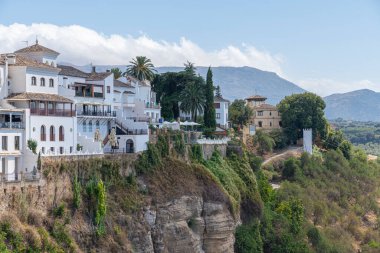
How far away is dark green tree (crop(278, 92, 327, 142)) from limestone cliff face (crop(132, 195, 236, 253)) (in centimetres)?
4360

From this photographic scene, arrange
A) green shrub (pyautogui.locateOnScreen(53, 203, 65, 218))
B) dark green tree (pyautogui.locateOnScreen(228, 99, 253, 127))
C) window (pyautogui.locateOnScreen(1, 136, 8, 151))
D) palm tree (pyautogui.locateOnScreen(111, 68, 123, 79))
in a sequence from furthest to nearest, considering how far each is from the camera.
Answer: dark green tree (pyautogui.locateOnScreen(228, 99, 253, 127))
palm tree (pyautogui.locateOnScreen(111, 68, 123, 79))
window (pyautogui.locateOnScreen(1, 136, 8, 151))
green shrub (pyautogui.locateOnScreen(53, 203, 65, 218))

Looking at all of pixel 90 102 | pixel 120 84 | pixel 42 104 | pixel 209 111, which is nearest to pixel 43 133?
pixel 42 104

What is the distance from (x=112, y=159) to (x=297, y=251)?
986 inches

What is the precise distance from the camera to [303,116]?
360ft

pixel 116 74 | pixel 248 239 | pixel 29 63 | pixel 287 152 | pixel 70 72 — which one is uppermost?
pixel 116 74

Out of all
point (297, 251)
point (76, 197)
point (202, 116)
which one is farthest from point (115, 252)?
point (202, 116)

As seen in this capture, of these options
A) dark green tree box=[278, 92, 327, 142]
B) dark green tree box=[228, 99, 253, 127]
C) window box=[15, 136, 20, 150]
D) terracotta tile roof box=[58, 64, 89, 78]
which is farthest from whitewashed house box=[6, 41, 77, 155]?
dark green tree box=[278, 92, 327, 142]

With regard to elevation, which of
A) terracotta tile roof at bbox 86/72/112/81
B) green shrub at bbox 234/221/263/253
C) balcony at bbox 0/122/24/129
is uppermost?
terracotta tile roof at bbox 86/72/112/81

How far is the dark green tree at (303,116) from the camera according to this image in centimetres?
10944

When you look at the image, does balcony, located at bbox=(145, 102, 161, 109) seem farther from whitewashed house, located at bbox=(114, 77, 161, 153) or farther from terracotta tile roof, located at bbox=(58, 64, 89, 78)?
terracotta tile roof, located at bbox=(58, 64, 89, 78)

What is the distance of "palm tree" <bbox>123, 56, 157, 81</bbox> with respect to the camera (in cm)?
8944

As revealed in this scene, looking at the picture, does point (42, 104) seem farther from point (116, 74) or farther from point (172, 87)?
point (172, 87)

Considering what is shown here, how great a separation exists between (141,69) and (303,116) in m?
30.9

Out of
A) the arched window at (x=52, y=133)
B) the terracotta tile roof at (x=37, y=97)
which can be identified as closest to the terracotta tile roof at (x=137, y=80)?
the terracotta tile roof at (x=37, y=97)
